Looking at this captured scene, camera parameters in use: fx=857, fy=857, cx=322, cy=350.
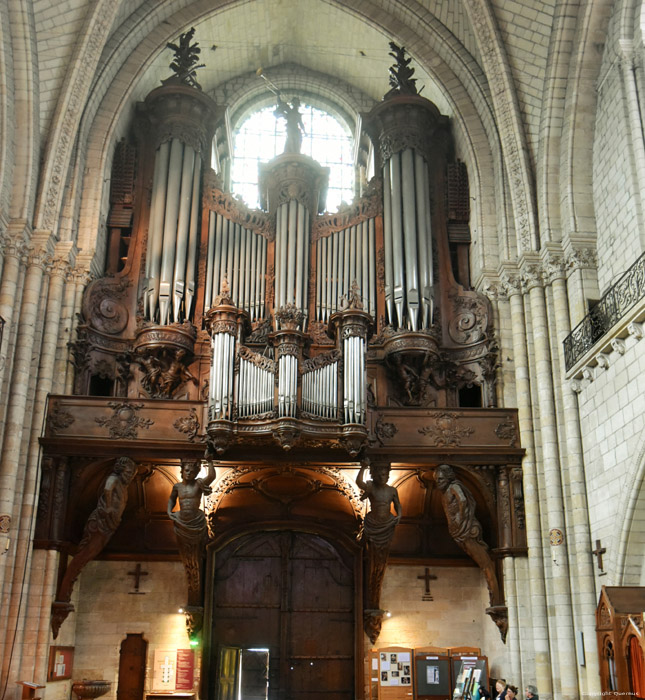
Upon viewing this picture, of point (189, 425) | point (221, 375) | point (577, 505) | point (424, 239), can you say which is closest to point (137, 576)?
point (189, 425)

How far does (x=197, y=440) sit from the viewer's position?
1492 cm

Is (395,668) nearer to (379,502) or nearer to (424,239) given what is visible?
(379,502)

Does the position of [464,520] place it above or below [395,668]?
above

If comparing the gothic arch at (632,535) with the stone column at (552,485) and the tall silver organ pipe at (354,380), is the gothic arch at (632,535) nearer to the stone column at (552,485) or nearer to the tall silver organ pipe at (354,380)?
the stone column at (552,485)

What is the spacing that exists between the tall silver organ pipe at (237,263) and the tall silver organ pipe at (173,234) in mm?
354

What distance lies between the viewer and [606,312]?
14.0m

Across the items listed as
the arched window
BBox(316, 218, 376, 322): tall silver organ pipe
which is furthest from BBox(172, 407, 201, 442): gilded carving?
the arched window

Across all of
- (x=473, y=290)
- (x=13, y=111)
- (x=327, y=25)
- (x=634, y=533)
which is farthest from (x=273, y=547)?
(x=327, y=25)

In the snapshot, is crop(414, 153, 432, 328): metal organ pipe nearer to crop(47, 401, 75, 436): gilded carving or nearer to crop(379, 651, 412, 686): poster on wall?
crop(379, 651, 412, 686): poster on wall

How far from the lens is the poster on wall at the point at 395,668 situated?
54.0 ft

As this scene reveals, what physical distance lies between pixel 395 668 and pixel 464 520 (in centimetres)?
373

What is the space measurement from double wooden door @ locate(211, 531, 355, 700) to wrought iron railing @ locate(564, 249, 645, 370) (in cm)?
652

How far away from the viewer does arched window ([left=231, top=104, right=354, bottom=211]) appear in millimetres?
21453

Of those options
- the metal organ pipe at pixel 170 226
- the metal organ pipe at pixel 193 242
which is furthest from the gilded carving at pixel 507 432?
the metal organ pipe at pixel 170 226
